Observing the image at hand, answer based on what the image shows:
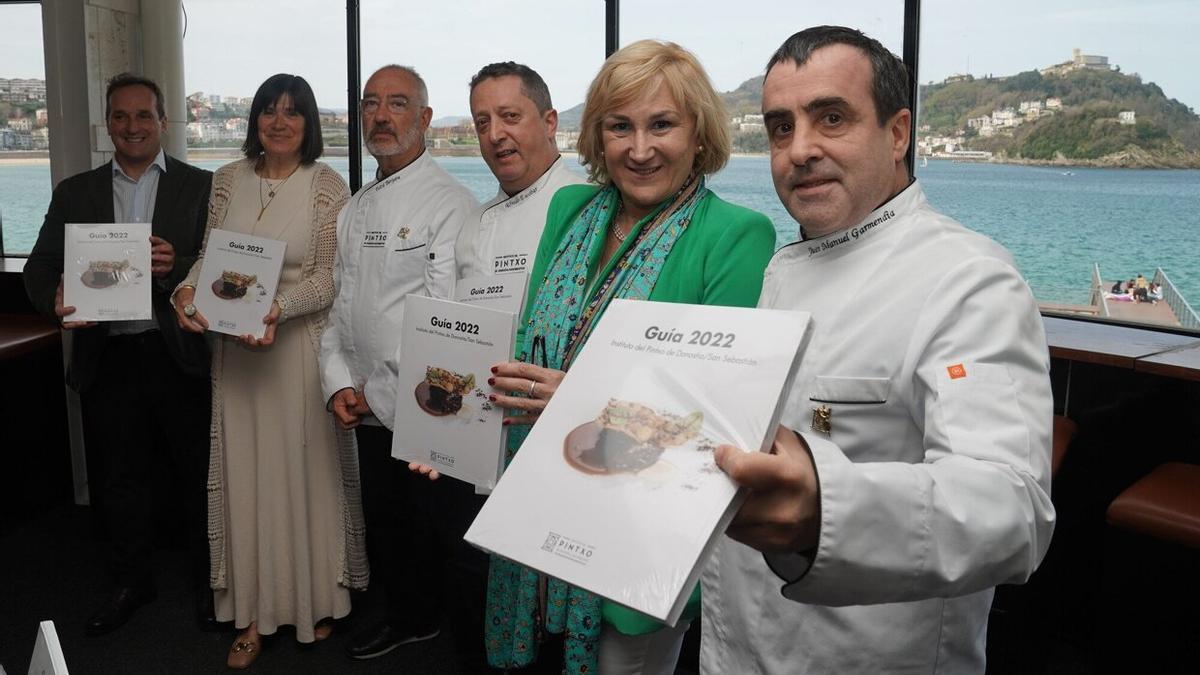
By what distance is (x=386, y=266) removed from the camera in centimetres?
258

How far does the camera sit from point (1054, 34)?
3965 millimetres

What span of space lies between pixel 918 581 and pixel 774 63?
0.70 m

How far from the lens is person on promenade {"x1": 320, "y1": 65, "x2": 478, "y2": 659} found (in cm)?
256

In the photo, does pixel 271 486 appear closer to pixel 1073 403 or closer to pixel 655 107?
pixel 655 107

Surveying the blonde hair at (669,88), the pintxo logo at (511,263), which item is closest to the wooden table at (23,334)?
the pintxo logo at (511,263)

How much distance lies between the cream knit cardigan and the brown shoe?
19 centimetres

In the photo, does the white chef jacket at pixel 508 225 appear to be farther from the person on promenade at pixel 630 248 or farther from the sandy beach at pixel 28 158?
the sandy beach at pixel 28 158

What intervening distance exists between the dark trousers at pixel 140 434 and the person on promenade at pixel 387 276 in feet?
2.40

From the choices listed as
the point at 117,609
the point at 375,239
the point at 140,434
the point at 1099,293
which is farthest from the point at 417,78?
the point at 1099,293

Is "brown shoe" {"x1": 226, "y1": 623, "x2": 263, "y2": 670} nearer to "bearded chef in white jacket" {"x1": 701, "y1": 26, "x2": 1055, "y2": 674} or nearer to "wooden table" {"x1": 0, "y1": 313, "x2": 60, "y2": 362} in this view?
"wooden table" {"x1": 0, "y1": 313, "x2": 60, "y2": 362}

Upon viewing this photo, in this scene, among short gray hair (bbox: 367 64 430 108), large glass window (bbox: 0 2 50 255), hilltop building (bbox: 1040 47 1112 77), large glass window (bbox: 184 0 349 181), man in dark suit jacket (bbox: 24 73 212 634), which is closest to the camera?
short gray hair (bbox: 367 64 430 108)

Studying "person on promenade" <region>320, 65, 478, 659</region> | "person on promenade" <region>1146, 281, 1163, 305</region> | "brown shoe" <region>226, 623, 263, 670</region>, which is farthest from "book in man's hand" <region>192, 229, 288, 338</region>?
"person on promenade" <region>1146, 281, 1163, 305</region>

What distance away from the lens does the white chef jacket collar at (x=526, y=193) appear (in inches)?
89.5

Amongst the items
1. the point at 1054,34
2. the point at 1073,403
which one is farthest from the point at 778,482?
the point at 1054,34
